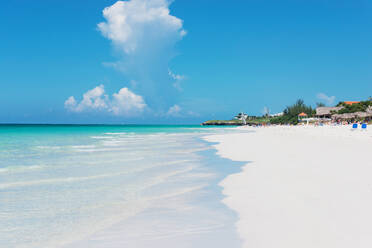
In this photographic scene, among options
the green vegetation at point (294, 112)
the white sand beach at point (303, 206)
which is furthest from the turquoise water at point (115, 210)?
the green vegetation at point (294, 112)

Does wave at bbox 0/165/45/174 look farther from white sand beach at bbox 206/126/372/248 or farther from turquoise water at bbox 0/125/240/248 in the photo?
white sand beach at bbox 206/126/372/248

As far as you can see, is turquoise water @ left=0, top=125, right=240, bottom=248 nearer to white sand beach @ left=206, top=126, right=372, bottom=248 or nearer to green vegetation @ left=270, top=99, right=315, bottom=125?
white sand beach @ left=206, top=126, right=372, bottom=248

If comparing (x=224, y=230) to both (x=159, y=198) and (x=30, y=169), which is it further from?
(x=30, y=169)

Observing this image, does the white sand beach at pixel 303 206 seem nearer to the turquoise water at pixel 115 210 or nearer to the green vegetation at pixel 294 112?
the turquoise water at pixel 115 210

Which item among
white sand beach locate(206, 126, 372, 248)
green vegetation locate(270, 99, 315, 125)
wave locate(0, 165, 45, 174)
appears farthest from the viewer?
green vegetation locate(270, 99, 315, 125)

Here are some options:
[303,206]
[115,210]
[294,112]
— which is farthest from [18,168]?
[294,112]

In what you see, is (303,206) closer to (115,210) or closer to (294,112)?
(115,210)

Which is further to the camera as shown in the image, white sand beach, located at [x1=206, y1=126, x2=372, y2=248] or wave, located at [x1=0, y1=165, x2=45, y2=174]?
wave, located at [x1=0, y1=165, x2=45, y2=174]

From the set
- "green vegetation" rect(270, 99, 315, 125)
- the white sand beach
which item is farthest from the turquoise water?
"green vegetation" rect(270, 99, 315, 125)

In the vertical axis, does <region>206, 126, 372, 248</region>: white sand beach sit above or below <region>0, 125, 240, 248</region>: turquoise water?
above

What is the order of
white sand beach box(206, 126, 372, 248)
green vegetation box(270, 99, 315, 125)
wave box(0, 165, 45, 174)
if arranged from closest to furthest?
1. white sand beach box(206, 126, 372, 248)
2. wave box(0, 165, 45, 174)
3. green vegetation box(270, 99, 315, 125)

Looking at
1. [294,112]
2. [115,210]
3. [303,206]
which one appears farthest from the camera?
[294,112]

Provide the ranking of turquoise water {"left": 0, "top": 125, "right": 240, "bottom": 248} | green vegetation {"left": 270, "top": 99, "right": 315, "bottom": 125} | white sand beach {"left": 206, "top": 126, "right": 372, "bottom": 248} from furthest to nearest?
1. green vegetation {"left": 270, "top": 99, "right": 315, "bottom": 125}
2. turquoise water {"left": 0, "top": 125, "right": 240, "bottom": 248}
3. white sand beach {"left": 206, "top": 126, "right": 372, "bottom": 248}

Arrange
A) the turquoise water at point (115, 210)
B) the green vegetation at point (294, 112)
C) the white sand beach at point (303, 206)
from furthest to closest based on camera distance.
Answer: the green vegetation at point (294, 112) < the turquoise water at point (115, 210) < the white sand beach at point (303, 206)
